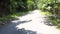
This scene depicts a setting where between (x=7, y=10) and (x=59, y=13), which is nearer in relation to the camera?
(x=59, y=13)

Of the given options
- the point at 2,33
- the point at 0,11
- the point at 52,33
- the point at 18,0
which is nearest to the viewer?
the point at 52,33

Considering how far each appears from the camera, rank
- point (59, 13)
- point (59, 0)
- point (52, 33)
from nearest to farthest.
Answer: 1. point (52, 33)
2. point (59, 0)
3. point (59, 13)

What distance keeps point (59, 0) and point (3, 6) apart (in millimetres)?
20308

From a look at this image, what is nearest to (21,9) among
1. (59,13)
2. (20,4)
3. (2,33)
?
(20,4)

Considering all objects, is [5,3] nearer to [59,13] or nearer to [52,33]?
[59,13]

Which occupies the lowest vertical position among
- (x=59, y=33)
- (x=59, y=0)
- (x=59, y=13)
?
(x=59, y=33)

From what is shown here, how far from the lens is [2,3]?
35.4m

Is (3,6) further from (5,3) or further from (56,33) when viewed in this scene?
(56,33)

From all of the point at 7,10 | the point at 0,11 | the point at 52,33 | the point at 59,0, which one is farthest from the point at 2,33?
the point at 7,10

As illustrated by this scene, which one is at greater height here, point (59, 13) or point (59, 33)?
point (59, 13)

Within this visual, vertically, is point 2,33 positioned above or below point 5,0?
below

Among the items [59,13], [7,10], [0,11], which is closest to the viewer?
[59,13]

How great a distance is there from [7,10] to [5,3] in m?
2.40

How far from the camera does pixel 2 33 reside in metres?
14.0
